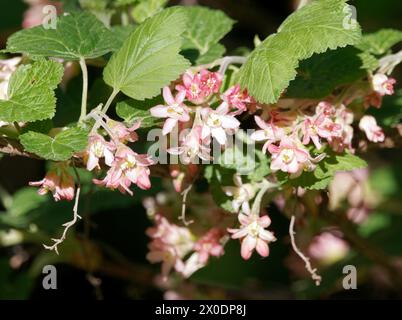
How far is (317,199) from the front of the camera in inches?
45.9

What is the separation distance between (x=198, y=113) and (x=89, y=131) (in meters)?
0.13

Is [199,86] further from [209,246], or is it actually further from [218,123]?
[209,246]

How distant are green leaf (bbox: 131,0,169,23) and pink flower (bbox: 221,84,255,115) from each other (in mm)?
282

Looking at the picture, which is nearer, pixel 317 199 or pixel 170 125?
pixel 170 125

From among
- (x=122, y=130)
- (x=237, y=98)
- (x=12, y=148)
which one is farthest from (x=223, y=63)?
(x=12, y=148)

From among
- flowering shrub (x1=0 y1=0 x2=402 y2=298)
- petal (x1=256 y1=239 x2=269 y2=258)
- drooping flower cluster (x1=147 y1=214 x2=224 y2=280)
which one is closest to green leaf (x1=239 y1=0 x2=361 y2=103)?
flowering shrub (x1=0 y1=0 x2=402 y2=298)

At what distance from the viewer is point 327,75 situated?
1.03 metres

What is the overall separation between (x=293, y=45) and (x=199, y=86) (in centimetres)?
12

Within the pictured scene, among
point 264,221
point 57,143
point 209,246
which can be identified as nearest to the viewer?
point 57,143

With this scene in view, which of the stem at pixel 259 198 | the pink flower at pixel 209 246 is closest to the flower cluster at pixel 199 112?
the stem at pixel 259 198

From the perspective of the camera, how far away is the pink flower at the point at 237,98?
94 cm
